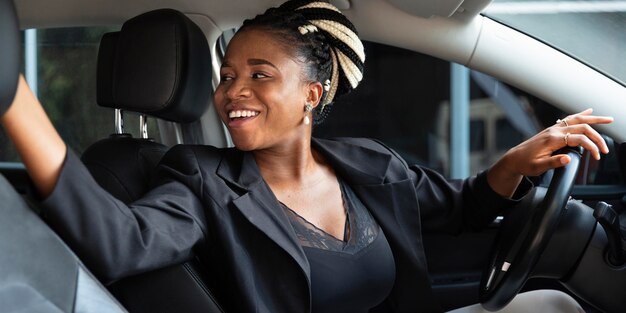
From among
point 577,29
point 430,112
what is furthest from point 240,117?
point 430,112

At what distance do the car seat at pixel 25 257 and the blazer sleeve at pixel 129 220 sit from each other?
0.44 feet

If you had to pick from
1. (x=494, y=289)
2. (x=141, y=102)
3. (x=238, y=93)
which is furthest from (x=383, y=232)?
(x=141, y=102)

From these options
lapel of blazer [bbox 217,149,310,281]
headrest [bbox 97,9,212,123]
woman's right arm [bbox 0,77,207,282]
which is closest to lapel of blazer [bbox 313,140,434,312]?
lapel of blazer [bbox 217,149,310,281]

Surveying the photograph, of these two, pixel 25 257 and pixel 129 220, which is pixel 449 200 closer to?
pixel 129 220

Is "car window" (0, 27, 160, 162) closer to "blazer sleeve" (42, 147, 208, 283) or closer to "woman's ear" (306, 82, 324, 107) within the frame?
"woman's ear" (306, 82, 324, 107)

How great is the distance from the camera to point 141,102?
1.85 meters

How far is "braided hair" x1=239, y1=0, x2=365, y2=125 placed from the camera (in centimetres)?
193

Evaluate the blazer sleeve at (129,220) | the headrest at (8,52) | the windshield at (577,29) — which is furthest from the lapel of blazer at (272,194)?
the headrest at (8,52)

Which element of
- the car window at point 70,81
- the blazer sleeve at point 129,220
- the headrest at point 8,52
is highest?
the headrest at point 8,52

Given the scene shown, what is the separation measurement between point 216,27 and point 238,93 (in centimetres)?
47

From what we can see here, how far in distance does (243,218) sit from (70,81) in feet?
5.43

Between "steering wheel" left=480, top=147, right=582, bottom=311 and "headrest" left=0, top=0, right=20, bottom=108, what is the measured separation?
102 cm

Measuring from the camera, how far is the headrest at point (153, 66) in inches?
72.4

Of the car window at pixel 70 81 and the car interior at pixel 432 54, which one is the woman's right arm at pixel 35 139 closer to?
the car interior at pixel 432 54
